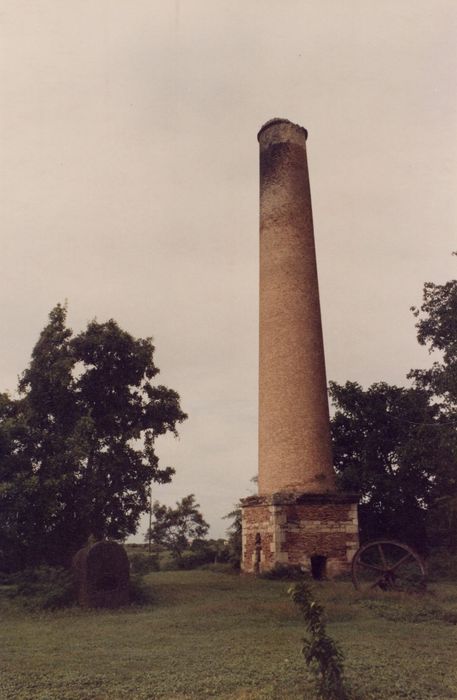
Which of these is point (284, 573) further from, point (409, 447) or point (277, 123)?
point (277, 123)

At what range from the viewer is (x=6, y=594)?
15.8 m

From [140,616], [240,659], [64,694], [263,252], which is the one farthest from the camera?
[263,252]

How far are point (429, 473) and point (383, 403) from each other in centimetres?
422

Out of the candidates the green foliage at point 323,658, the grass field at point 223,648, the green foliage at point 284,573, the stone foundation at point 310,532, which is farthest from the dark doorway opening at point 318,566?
the green foliage at point 323,658

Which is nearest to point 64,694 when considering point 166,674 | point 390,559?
point 166,674

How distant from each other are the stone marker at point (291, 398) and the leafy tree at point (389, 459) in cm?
748

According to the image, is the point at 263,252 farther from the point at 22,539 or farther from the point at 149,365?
the point at 22,539

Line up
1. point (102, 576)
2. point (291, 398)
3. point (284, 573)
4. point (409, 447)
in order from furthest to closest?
point (409, 447)
point (291, 398)
point (284, 573)
point (102, 576)

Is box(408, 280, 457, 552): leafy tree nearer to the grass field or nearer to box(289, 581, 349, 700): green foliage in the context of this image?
the grass field

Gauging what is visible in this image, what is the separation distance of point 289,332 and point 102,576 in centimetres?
1061

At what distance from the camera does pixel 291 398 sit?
790 inches

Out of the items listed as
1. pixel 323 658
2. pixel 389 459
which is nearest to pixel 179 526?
pixel 389 459

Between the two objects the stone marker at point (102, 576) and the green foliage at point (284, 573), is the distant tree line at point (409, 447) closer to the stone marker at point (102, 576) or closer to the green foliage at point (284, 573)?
Answer: the green foliage at point (284, 573)

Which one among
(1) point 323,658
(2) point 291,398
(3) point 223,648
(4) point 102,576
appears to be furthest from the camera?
(2) point 291,398
